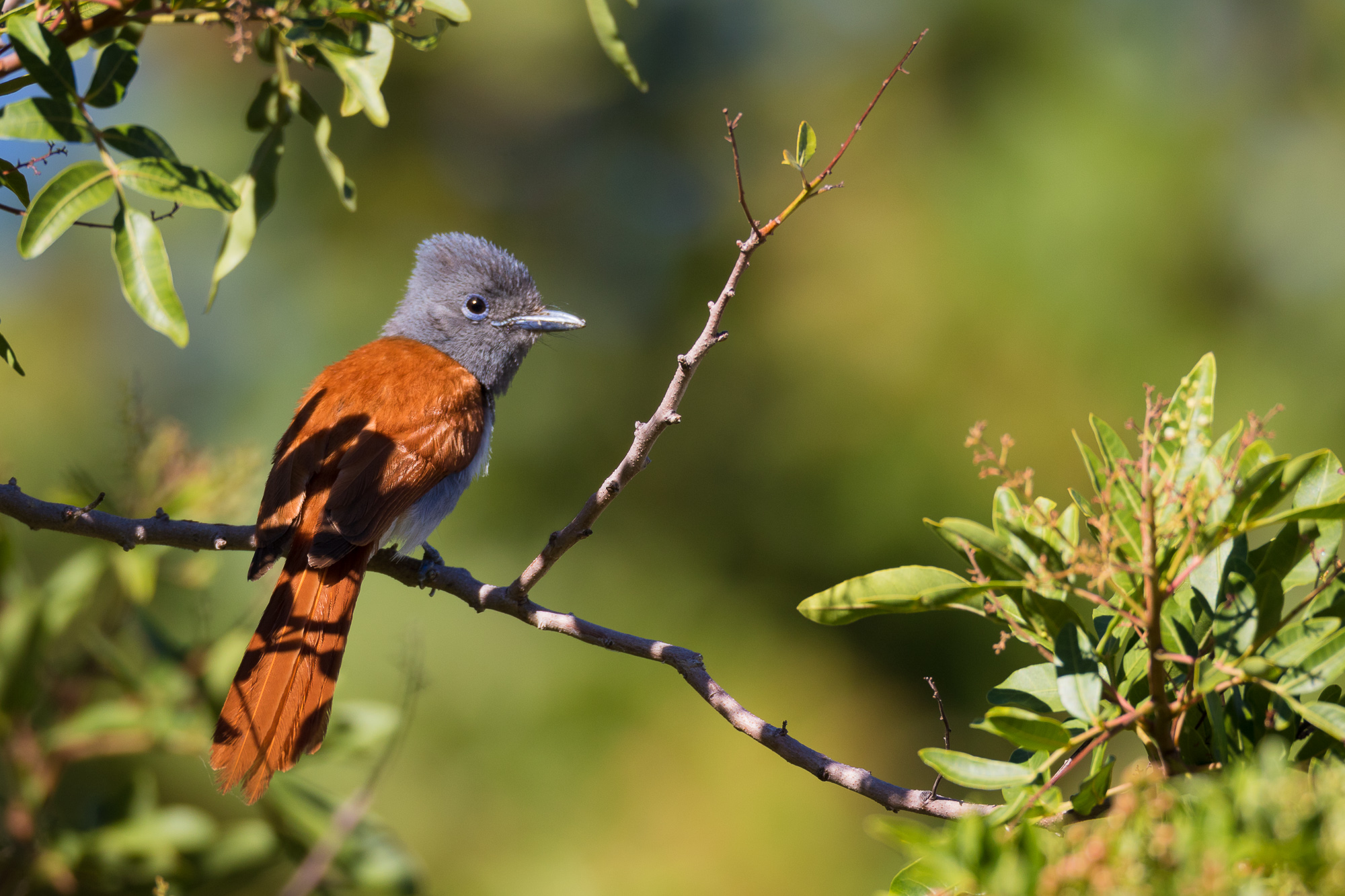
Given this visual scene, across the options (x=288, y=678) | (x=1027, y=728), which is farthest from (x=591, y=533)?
(x=1027, y=728)

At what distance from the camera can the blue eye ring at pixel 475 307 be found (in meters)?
4.15

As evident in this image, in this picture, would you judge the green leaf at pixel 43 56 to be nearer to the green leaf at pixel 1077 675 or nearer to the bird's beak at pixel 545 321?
the green leaf at pixel 1077 675

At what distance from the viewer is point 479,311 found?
13.8 feet

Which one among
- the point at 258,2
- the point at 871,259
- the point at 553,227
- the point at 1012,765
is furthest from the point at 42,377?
the point at 1012,765

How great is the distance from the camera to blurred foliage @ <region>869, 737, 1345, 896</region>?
1025mm

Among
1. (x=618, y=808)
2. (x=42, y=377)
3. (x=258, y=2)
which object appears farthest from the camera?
(x=42, y=377)

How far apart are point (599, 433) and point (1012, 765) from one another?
4865 millimetres

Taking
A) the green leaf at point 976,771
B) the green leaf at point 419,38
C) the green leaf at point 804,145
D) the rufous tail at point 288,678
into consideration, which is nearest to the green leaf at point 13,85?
the green leaf at point 419,38

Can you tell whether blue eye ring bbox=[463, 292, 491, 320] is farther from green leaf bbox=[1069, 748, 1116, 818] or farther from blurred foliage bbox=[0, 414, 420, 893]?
green leaf bbox=[1069, 748, 1116, 818]

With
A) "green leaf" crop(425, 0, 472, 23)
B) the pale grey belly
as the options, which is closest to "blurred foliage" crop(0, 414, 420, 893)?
the pale grey belly

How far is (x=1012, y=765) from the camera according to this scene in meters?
1.45

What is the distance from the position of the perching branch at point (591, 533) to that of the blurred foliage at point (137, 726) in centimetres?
14

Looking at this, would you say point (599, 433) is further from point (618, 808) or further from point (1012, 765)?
point (1012, 765)

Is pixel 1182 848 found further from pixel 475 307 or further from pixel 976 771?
pixel 475 307
